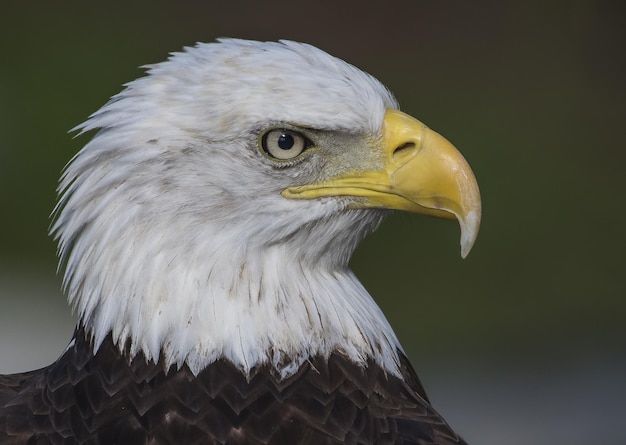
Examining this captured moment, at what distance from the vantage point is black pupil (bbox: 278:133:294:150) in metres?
2.63

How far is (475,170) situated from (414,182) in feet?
21.7

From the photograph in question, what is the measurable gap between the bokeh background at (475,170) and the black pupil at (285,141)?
13.7ft

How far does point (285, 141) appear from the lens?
2.64 meters

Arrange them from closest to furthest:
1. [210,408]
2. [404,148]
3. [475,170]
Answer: [210,408] < [404,148] < [475,170]

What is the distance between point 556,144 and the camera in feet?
33.0

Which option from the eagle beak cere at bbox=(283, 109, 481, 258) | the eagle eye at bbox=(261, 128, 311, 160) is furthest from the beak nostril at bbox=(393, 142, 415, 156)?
the eagle eye at bbox=(261, 128, 311, 160)

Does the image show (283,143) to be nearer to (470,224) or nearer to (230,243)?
(230,243)

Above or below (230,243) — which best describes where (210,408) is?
below

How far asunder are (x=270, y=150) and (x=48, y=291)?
5.06 meters

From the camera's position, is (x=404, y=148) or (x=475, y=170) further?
(x=475, y=170)

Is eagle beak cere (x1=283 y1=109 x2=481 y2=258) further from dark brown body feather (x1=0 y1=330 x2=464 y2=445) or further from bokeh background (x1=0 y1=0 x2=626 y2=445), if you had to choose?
bokeh background (x1=0 y1=0 x2=626 y2=445)

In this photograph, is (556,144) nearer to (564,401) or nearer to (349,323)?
(564,401)

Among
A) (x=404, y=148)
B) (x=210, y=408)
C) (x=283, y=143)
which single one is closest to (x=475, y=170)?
(x=404, y=148)

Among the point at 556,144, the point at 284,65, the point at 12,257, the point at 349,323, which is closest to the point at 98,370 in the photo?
the point at 349,323
